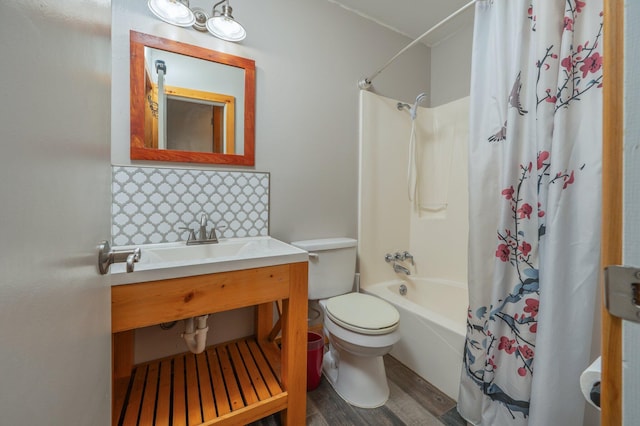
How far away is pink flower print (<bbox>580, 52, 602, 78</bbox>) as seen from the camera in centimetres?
86

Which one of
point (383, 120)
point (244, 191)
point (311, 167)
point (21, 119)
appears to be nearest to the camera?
point (21, 119)

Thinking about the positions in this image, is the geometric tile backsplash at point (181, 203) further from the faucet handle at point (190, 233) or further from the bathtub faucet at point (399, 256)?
the bathtub faucet at point (399, 256)

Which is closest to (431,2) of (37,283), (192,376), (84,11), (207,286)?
(84,11)

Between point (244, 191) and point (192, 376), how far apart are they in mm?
998

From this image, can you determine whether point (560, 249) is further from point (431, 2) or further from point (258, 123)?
point (431, 2)

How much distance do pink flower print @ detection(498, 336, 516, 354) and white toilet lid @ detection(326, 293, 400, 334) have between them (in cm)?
44

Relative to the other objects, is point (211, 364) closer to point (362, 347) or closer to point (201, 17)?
point (362, 347)

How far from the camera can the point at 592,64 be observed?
0.87 meters

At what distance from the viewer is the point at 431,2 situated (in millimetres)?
1802

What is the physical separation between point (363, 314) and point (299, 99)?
4.61 feet

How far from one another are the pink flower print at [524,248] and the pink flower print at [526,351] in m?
0.36

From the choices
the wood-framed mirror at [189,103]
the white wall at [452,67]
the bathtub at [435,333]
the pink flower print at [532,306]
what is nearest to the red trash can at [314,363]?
the bathtub at [435,333]

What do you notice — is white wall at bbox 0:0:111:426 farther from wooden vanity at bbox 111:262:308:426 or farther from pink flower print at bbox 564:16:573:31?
pink flower print at bbox 564:16:573:31

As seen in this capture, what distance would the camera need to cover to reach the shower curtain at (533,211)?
0.88 metres
